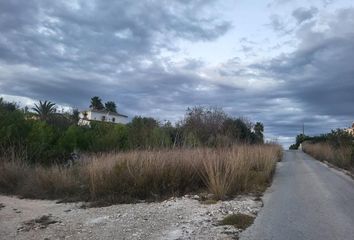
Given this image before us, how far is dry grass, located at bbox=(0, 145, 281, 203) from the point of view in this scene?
14.5 metres

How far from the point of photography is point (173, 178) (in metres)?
15.0

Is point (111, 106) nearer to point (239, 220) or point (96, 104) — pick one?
point (96, 104)

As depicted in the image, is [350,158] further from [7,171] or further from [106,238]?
[106,238]

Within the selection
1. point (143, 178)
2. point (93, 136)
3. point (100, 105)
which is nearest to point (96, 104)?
point (100, 105)

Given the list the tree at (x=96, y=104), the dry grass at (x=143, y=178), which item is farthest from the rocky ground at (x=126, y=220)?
the tree at (x=96, y=104)

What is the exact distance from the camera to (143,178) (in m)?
14.6

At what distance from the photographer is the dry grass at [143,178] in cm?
1453

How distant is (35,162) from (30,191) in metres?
6.38

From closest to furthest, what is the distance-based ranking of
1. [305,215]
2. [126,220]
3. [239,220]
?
[239,220] → [126,220] → [305,215]

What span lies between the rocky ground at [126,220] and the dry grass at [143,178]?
36.8 inches

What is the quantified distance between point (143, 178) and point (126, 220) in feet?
12.1

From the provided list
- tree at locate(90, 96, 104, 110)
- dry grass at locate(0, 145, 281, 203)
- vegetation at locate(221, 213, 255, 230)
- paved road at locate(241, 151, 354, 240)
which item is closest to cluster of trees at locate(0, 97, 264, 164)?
dry grass at locate(0, 145, 281, 203)

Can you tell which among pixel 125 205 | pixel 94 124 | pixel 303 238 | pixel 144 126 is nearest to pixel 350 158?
pixel 144 126

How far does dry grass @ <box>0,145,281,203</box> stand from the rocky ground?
0.93 meters
